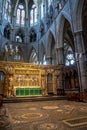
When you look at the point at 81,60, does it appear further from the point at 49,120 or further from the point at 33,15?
the point at 33,15

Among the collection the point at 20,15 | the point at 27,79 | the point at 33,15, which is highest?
the point at 20,15

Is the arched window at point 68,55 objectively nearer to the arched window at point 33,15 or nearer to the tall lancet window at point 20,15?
the arched window at point 33,15

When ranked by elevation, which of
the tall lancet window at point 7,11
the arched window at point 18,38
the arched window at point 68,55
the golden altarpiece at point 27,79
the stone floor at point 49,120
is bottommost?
the stone floor at point 49,120

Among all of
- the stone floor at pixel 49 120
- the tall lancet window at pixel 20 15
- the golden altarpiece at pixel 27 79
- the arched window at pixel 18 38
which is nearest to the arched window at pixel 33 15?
the tall lancet window at pixel 20 15

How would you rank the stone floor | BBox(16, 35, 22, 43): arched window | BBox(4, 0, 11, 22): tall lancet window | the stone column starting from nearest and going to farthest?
the stone floor
the stone column
BBox(4, 0, 11, 22): tall lancet window
BBox(16, 35, 22, 43): arched window

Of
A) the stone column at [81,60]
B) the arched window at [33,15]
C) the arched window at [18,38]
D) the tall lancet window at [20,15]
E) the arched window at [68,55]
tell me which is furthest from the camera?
the tall lancet window at [20,15]

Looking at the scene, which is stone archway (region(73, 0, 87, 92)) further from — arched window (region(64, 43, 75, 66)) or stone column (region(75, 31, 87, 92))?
arched window (region(64, 43, 75, 66))

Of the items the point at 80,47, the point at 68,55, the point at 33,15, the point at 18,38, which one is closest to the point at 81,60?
the point at 80,47

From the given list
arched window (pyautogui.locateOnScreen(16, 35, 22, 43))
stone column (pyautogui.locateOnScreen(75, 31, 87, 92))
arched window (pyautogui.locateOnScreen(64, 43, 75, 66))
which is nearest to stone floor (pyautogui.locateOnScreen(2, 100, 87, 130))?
stone column (pyautogui.locateOnScreen(75, 31, 87, 92))

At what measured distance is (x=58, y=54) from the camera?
705 inches

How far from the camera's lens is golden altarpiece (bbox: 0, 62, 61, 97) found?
13126mm

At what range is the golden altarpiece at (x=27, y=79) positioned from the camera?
13.1m

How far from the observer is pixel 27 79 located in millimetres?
14180

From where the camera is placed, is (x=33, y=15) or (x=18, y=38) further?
(x=33, y=15)
